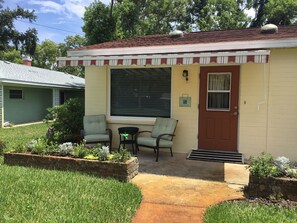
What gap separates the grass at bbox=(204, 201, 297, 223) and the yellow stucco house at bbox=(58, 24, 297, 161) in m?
3.84

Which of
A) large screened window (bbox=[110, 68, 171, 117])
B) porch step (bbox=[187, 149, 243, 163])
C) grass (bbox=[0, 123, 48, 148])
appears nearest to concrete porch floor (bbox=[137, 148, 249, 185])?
porch step (bbox=[187, 149, 243, 163])

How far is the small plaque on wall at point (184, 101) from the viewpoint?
9.74 metres

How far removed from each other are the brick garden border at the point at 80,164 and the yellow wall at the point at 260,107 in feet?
11.1

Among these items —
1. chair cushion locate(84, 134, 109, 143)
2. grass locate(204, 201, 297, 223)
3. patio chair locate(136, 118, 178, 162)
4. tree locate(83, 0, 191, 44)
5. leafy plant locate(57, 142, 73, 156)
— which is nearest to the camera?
grass locate(204, 201, 297, 223)

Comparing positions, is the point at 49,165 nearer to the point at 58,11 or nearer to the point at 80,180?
the point at 80,180

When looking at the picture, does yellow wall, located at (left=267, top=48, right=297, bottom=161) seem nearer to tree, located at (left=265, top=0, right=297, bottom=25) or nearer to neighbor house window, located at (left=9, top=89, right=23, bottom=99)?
neighbor house window, located at (left=9, top=89, right=23, bottom=99)

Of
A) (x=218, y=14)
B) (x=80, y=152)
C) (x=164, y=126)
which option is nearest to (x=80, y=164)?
(x=80, y=152)

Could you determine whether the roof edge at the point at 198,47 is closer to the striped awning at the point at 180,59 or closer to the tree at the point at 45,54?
the striped awning at the point at 180,59

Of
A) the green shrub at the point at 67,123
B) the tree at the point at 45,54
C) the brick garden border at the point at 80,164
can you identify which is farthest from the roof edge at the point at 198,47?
the tree at the point at 45,54

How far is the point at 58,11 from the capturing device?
1081 inches

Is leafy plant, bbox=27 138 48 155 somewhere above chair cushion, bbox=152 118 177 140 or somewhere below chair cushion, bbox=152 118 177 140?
below

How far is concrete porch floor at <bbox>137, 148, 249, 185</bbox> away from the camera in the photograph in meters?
7.06

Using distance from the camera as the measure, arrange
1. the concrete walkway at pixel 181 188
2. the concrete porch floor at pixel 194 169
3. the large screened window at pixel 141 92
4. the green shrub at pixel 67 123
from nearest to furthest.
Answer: the concrete walkway at pixel 181 188 → the concrete porch floor at pixel 194 169 → the large screened window at pixel 141 92 → the green shrub at pixel 67 123

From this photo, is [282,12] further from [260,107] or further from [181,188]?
[181,188]
